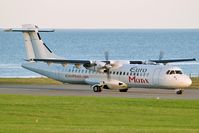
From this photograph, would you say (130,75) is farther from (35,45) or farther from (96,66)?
(35,45)

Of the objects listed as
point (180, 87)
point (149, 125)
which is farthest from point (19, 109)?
point (180, 87)

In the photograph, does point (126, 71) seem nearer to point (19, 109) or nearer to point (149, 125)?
point (19, 109)

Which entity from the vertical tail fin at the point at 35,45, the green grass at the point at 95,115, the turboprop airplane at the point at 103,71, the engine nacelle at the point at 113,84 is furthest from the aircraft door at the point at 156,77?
the vertical tail fin at the point at 35,45

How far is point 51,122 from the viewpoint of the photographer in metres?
28.5

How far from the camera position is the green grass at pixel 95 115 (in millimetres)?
25969

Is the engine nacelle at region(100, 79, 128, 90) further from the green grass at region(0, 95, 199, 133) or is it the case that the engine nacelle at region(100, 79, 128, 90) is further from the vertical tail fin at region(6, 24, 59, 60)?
the green grass at region(0, 95, 199, 133)

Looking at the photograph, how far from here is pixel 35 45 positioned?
53469 millimetres

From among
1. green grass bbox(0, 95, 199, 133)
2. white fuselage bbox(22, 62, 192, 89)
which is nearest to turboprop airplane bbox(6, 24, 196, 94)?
white fuselage bbox(22, 62, 192, 89)

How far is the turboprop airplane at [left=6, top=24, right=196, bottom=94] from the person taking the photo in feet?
149

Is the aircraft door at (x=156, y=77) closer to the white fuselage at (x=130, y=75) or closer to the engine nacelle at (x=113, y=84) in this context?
the white fuselage at (x=130, y=75)

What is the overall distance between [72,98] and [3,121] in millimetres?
11575

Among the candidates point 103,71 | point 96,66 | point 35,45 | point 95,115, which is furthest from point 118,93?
point 95,115

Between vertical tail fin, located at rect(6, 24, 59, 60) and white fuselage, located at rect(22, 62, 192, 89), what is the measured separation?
0.98 meters

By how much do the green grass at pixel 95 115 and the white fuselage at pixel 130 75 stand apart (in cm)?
648
